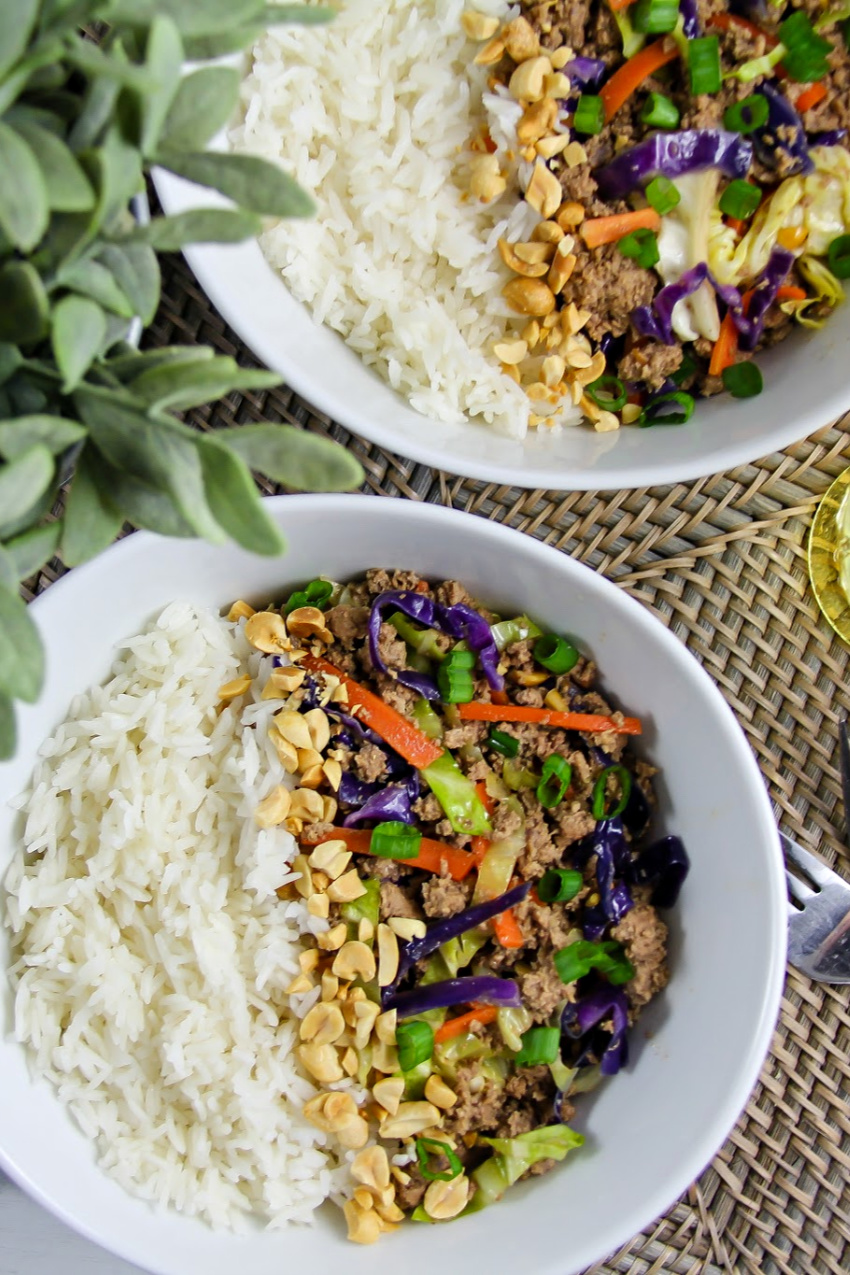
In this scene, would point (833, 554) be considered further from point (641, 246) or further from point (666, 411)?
point (641, 246)

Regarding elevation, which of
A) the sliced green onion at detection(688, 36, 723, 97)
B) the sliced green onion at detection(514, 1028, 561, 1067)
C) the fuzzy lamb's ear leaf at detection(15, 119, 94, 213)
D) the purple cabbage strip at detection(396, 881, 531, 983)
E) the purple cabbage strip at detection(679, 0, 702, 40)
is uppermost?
the purple cabbage strip at detection(679, 0, 702, 40)

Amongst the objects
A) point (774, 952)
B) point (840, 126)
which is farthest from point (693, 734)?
point (840, 126)

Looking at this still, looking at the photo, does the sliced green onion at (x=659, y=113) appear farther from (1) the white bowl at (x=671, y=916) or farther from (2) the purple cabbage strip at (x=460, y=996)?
(2) the purple cabbage strip at (x=460, y=996)

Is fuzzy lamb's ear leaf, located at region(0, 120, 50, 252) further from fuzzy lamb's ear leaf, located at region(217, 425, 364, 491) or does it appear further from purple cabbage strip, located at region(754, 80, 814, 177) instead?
purple cabbage strip, located at region(754, 80, 814, 177)

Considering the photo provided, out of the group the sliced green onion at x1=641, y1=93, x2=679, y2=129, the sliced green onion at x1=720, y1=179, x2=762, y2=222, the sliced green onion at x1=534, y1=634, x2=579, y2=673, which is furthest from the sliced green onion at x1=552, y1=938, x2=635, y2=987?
the sliced green onion at x1=641, y1=93, x2=679, y2=129

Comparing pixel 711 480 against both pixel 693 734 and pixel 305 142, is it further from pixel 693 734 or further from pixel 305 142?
pixel 305 142

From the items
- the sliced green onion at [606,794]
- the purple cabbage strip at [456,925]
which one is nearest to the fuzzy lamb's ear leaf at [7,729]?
the purple cabbage strip at [456,925]
